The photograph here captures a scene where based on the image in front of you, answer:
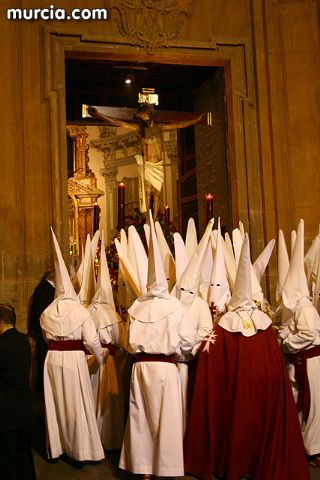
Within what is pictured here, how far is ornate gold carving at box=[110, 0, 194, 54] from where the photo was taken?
8984mm

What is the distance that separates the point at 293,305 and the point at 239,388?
1016 millimetres

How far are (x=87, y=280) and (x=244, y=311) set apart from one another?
5.95 ft

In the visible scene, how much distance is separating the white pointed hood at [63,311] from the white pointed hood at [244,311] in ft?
4.23

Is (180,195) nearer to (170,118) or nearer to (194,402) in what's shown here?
(170,118)

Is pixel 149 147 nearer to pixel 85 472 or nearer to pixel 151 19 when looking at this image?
pixel 151 19

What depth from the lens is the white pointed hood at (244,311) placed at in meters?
5.25

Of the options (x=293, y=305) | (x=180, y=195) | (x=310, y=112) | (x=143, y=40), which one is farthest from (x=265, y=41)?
(x=293, y=305)

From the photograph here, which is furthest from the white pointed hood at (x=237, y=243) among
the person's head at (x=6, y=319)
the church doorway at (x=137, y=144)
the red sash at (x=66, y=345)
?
the person's head at (x=6, y=319)

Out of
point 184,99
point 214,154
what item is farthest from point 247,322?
point 184,99

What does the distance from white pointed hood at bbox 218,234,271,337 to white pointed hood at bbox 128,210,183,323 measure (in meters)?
0.47

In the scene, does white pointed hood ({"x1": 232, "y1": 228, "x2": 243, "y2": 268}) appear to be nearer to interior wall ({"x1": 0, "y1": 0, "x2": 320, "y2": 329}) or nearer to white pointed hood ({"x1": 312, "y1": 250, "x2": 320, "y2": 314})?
white pointed hood ({"x1": 312, "y1": 250, "x2": 320, "y2": 314})

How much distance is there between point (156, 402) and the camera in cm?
512

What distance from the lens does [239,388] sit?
5215mm

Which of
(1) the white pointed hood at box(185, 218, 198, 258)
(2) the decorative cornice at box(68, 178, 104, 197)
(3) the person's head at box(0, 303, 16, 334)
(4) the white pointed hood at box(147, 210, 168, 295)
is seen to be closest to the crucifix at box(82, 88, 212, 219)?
(1) the white pointed hood at box(185, 218, 198, 258)
